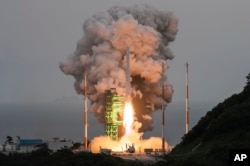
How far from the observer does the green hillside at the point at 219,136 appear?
157 feet

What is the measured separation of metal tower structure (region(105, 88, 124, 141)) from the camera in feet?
255

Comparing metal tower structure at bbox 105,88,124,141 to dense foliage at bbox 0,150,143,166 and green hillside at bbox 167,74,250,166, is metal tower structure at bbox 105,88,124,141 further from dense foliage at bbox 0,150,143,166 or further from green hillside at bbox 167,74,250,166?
dense foliage at bbox 0,150,143,166

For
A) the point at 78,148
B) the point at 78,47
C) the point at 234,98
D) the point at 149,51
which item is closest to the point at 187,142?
the point at 234,98

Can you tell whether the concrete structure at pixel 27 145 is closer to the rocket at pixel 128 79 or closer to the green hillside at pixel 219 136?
the rocket at pixel 128 79

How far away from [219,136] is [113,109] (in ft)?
78.3

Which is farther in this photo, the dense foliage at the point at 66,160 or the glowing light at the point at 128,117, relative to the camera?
the glowing light at the point at 128,117

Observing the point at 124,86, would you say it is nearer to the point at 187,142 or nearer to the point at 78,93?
the point at 78,93

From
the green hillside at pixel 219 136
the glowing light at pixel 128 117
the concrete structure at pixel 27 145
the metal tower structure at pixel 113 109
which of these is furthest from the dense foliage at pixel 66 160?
the metal tower structure at pixel 113 109

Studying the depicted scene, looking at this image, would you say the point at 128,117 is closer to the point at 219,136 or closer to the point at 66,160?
the point at 219,136

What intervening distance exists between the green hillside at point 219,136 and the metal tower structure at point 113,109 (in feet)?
48.8

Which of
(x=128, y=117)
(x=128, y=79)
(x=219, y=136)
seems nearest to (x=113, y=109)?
(x=128, y=117)

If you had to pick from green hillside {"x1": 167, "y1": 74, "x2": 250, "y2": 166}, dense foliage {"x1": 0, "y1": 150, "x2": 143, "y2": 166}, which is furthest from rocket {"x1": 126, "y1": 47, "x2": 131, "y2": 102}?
dense foliage {"x1": 0, "y1": 150, "x2": 143, "y2": 166}

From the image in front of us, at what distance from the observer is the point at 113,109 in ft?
256

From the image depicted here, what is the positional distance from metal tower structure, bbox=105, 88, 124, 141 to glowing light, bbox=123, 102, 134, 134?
1165mm
